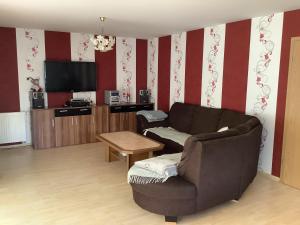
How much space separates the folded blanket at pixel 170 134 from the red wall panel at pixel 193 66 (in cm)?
72

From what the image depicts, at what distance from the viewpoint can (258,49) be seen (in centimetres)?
389

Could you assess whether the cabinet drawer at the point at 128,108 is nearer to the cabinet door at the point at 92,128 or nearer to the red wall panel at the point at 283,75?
the cabinet door at the point at 92,128

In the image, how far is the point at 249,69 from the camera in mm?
4055

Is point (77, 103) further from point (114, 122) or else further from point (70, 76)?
point (114, 122)

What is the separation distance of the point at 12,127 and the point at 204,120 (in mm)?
3520

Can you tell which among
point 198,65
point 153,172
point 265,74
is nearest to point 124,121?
point 198,65

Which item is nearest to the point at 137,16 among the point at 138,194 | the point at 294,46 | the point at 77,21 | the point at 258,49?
the point at 77,21


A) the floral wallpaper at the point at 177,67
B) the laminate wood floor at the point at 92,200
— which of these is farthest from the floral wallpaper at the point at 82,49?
the laminate wood floor at the point at 92,200

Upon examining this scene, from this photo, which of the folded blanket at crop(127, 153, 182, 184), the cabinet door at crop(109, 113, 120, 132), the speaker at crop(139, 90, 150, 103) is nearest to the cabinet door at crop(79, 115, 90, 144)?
the cabinet door at crop(109, 113, 120, 132)

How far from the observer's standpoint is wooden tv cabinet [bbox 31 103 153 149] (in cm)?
512

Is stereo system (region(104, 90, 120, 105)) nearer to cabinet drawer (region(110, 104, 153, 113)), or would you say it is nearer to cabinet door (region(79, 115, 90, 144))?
cabinet drawer (region(110, 104, 153, 113))

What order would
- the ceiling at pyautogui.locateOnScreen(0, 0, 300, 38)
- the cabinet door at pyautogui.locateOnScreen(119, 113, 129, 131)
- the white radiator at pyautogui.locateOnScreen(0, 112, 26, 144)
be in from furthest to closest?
1. the cabinet door at pyautogui.locateOnScreen(119, 113, 129, 131)
2. the white radiator at pyautogui.locateOnScreen(0, 112, 26, 144)
3. the ceiling at pyautogui.locateOnScreen(0, 0, 300, 38)

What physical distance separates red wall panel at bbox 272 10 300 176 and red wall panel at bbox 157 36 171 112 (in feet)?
8.55

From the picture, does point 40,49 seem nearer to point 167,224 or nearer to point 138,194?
point 138,194
